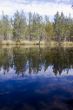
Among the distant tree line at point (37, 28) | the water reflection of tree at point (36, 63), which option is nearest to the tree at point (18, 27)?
the distant tree line at point (37, 28)

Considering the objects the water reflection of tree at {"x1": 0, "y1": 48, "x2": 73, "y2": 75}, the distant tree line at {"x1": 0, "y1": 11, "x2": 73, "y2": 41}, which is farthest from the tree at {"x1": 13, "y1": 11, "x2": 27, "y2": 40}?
the water reflection of tree at {"x1": 0, "y1": 48, "x2": 73, "y2": 75}

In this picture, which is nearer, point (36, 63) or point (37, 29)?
point (36, 63)

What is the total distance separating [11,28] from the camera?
15038 cm

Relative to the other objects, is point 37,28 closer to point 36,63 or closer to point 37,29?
point 37,29

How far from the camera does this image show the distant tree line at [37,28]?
144500mm

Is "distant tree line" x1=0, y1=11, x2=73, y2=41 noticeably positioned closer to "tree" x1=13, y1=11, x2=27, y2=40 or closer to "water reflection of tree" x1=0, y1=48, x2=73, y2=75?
"tree" x1=13, y1=11, x2=27, y2=40

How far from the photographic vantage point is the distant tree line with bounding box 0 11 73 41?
14450 centimetres

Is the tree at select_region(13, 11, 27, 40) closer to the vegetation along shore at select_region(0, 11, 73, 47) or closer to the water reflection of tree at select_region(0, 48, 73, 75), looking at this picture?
the vegetation along shore at select_region(0, 11, 73, 47)

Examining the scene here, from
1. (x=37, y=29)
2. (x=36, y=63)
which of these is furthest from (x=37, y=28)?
(x=36, y=63)

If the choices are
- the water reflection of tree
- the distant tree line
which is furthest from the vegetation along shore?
the water reflection of tree

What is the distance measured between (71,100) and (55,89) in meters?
3.59

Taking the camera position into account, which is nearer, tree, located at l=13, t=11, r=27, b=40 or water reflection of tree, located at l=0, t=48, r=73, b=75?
water reflection of tree, located at l=0, t=48, r=73, b=75

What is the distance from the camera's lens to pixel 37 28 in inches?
5842

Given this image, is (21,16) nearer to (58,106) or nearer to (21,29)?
(21,29)
